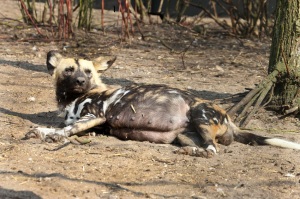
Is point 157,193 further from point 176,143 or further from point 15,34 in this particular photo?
point 15,34

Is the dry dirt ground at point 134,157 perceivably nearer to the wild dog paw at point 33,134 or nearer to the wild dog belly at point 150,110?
the wild dog paw at point 33,134

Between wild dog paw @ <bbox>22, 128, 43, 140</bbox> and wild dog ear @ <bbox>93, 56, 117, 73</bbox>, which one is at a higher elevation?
wild dog ear @ <bbox>93, 56, 117, 73</bbox>

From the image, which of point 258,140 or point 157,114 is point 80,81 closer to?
point 157,114

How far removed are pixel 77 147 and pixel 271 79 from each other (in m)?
1.94

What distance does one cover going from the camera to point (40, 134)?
4.68 metres

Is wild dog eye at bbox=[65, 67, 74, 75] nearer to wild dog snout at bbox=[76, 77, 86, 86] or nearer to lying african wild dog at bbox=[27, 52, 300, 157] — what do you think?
wild dog snout at bbox=[76, 77, 86, 86]

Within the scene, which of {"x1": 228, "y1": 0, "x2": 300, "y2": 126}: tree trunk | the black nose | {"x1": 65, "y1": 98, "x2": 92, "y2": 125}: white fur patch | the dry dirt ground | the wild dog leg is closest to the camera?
the dry dirt ground

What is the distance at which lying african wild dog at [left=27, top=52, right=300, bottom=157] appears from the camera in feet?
15.4

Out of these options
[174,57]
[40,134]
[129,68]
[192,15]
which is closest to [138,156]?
[40,134]

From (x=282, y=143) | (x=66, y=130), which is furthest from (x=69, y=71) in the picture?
(x=282, y=143)

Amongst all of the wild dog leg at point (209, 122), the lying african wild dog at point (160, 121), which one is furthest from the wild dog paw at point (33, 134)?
the wild dog leg at point (209, 122)

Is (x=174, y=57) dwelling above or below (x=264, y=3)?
below

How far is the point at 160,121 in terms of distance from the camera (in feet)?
15.7

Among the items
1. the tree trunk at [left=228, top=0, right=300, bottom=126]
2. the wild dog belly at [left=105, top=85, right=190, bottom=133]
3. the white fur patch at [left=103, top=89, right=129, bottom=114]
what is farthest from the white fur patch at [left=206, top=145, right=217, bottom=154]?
the tree trunk at [left=228, top=0, right=300, bottom=126]
